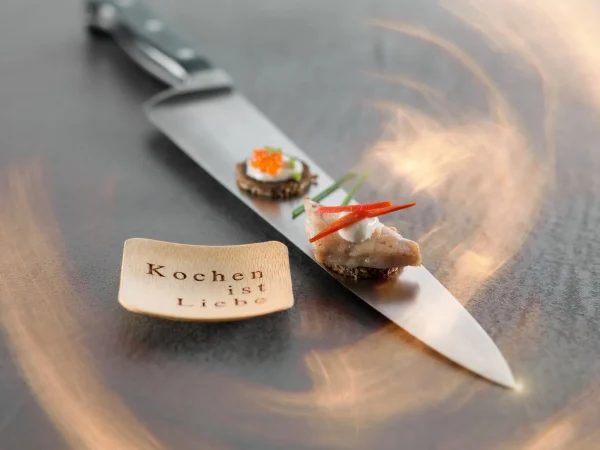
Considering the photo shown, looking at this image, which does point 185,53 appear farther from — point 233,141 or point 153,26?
point 233,141

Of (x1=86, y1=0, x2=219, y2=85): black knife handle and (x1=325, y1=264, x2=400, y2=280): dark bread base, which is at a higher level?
(x1=86, y1=0, x2=219, y2=85): black knife handle

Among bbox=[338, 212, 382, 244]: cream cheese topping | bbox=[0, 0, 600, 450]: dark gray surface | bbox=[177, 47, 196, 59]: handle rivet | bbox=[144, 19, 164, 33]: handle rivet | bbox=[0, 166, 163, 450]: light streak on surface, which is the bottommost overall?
bbox=[0, 166, 163, 450]: light streak on surface

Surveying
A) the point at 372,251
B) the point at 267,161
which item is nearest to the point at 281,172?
the point at 267,161

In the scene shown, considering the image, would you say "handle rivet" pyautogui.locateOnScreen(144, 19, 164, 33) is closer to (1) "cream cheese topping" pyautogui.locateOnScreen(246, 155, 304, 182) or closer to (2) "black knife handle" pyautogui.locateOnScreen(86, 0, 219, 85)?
(2) "black knife handle" pyautogui.locateOnScreen(86, 0, 219, 85)

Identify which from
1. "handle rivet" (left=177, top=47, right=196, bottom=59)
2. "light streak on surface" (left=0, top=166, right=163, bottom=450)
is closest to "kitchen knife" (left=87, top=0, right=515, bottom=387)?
"handle rivet" (left=177, top=47, right=196, bottom=59)

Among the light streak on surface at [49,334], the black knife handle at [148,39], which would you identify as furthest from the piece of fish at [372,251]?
the black knife handle at [148,39]

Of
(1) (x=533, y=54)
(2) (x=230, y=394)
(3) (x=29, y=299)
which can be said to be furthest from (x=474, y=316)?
(1) (x=533, y=54)
